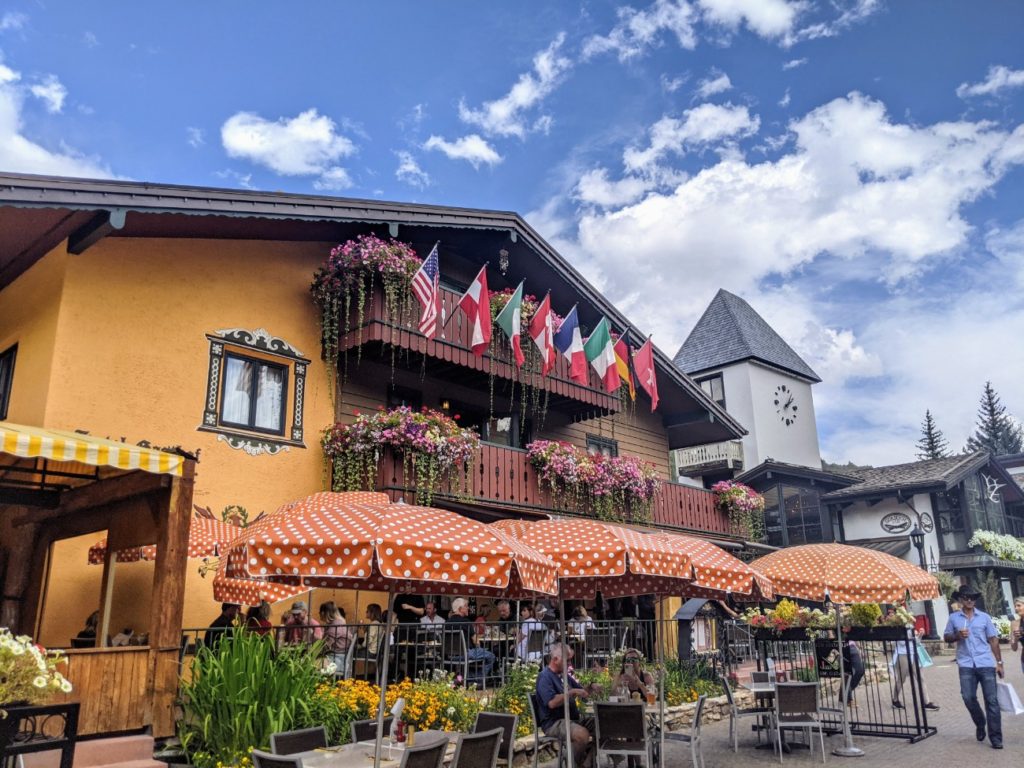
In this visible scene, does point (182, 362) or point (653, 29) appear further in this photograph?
point (653, 29)

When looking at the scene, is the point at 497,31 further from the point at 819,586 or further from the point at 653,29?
the point at 819,586

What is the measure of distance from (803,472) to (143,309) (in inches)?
1178

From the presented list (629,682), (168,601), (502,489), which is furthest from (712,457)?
(168,601)

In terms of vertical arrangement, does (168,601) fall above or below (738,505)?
below

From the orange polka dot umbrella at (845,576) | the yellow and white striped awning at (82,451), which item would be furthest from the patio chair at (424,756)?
the orange polka dot umbrella at (845,576)

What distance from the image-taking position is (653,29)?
18.5 m

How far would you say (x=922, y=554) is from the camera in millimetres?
32938

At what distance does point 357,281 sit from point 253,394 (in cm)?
262

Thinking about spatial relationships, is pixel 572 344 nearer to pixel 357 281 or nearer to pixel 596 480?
pixel 596 480

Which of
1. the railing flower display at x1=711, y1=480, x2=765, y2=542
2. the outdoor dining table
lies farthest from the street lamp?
the outdoor dining table

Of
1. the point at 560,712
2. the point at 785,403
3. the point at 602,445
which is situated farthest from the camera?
the point at 785,403

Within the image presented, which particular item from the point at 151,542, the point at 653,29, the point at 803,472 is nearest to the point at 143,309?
the point at 151,542

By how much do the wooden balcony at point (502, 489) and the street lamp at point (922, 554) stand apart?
17693 millimetres

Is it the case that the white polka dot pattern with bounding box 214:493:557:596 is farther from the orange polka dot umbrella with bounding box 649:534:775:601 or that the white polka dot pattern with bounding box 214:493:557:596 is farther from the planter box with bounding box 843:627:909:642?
the planter box with bounding box 843:627:909:642
